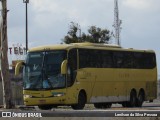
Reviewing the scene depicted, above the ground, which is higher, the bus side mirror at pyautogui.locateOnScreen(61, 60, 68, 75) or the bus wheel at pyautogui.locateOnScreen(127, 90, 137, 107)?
the bus side mirror at pyautogui.locateOnScreen(61, 60, 68, 75)

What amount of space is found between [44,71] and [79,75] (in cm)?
200

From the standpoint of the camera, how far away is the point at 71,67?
2906 centimetres

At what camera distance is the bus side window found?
95.0 ft

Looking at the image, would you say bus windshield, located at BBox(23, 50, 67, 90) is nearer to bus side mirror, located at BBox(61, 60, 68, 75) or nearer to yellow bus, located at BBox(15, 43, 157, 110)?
yellow bus, located at BBox(15, 43, 157, 110)

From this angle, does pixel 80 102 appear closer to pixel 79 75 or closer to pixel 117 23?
pixel 79 75

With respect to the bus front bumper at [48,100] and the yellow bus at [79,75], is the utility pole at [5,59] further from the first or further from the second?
the bus front bumper at [48,100]

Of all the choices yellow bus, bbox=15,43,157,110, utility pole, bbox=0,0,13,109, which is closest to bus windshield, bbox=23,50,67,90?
yellow bus, bbox=15,43,157,110

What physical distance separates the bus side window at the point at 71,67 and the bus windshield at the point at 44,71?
334 millimetres

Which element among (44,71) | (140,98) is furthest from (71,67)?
(140,98)

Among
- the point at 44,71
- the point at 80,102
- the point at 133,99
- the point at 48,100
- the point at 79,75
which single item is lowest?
the point at 133,99

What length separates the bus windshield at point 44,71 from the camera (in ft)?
94.7

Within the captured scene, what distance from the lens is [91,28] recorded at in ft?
236

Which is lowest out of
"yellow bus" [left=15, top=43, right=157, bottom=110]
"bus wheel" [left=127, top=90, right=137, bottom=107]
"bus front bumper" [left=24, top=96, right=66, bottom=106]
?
"bus wheel" [left=127, top=90, right=137, bottom=107]

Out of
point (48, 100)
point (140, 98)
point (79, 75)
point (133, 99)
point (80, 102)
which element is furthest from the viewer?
point (140, 98)
